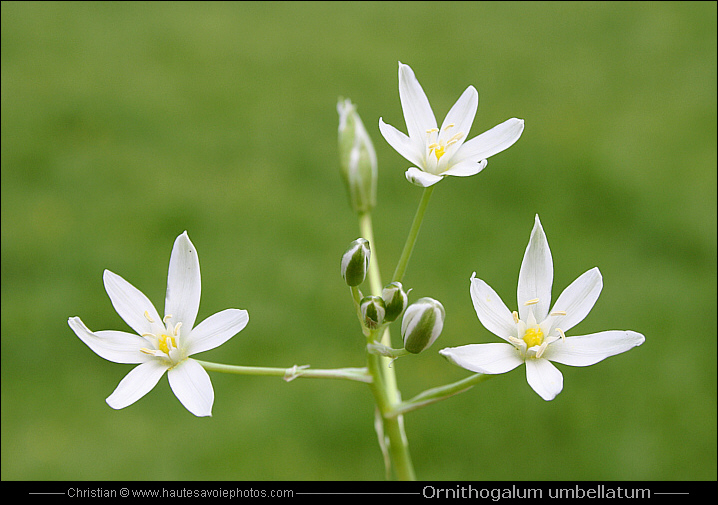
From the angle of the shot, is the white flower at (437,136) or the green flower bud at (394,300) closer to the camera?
the green flower bud at (394,300)

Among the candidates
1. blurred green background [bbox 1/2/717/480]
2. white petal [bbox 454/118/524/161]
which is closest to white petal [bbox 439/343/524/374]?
white petal [bbox 454/118/524/161]

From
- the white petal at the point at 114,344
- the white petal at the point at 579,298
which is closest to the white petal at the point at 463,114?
the white petal at the point at 579,298

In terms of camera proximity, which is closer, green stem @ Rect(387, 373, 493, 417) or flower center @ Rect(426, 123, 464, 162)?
green stem @ Rect(387, 373, 493, 417)

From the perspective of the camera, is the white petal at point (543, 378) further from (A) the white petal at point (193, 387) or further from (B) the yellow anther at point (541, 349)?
(A) the white petal at point (193, 387)

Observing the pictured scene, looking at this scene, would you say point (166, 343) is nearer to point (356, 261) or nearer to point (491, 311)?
point (356, 261)

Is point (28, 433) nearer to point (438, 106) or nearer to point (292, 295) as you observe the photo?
point (292, 295)

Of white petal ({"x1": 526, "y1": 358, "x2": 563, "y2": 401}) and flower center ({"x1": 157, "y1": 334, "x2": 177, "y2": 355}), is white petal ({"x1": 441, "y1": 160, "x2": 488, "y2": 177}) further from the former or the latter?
flower center ({"x1": 157, "y1": 334, "x2": 177, "y2": 355})
